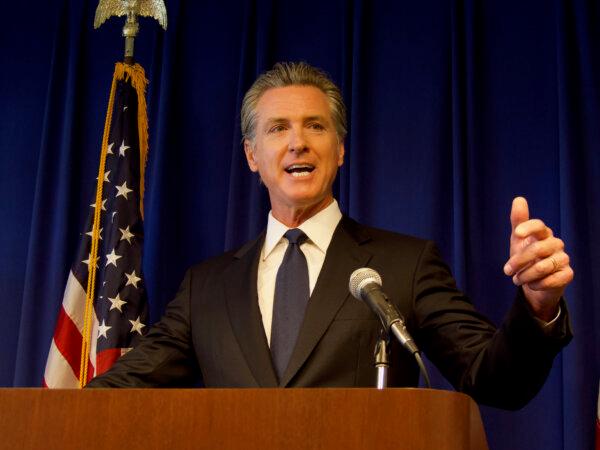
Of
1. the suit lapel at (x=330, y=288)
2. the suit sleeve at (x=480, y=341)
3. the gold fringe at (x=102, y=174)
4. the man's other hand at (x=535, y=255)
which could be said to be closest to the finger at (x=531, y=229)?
the man's other hand at (x=535, y=255)

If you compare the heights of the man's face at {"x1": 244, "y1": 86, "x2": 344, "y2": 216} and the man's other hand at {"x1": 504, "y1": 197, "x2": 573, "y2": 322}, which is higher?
the man's face at {"x1": 244, "y1": 86, "x2": 344, "y2": 216}

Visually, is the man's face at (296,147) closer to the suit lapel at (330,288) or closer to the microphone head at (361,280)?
the suit lapel at (330,288)

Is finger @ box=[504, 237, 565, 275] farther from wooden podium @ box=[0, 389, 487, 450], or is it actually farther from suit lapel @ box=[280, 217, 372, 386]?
suit lapel @ box=[280, 217, 372, 386]

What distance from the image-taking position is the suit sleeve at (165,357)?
2.41 meters

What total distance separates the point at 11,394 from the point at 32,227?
2.35 m

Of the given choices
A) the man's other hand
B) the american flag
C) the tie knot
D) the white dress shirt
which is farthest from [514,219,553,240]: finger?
the american flag

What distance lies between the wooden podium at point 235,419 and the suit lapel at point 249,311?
0.94 m

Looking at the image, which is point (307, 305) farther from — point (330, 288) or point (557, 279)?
point (557, 279)

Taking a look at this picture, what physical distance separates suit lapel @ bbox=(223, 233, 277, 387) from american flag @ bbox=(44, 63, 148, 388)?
0.64 m

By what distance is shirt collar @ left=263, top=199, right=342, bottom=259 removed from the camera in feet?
8.34

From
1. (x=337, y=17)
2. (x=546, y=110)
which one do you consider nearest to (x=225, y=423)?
(x=546, y=110)

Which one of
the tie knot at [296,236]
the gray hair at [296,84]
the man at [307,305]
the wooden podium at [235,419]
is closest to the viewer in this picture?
the wooden podium at [235,419]

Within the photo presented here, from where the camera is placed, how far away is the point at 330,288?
232 centimetres

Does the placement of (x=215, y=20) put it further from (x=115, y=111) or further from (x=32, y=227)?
(x=32, y=227)
